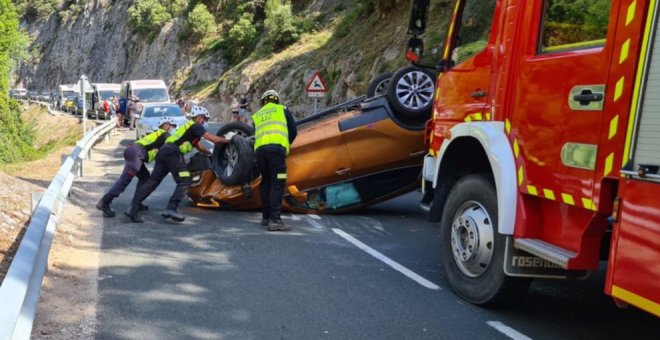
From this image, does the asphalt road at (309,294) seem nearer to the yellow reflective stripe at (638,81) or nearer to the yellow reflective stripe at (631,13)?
the yellow reflective stripe at (638,81)

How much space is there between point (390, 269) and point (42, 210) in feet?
10.1

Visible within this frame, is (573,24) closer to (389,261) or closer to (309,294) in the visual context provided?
(309,294)

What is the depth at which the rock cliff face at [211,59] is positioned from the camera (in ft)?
84.2

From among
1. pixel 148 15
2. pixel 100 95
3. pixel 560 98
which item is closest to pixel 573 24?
pixel 560 98

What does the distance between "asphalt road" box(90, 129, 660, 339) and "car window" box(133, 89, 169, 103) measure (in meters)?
20.4

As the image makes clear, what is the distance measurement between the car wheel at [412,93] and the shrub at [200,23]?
42.4m

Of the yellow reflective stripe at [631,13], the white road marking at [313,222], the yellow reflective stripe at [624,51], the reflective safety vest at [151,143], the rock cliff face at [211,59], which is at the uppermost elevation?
→ the rock cliff face at [211,59]

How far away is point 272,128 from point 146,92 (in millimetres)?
21273

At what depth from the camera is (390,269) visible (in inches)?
225

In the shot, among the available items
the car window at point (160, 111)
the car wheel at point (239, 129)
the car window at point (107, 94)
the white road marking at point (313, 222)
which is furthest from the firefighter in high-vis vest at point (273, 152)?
the car window at point (107, 94)

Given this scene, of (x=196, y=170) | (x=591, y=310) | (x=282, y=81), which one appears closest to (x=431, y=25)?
(x=282, y=81)

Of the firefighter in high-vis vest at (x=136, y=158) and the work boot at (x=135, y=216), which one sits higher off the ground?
the firefighter in high-vis vest at (x=136, y=158)

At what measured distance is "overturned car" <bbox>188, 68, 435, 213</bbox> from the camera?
809 centimetres

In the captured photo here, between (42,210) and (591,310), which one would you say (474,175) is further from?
(42,210)
